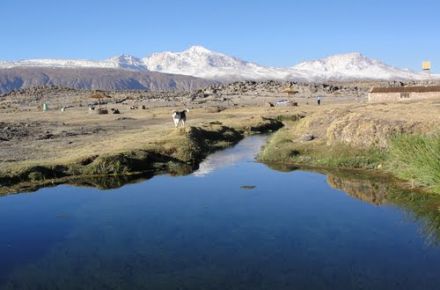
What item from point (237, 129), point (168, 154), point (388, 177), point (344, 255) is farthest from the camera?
point (237, 129)

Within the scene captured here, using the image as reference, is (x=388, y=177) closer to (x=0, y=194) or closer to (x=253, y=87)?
(x=0, y=194)

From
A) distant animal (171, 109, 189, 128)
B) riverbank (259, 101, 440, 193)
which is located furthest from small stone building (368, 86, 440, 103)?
distant animal (171, 109, 189, 128)

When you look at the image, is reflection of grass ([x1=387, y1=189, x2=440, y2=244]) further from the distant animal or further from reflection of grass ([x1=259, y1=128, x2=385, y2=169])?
the distant animal

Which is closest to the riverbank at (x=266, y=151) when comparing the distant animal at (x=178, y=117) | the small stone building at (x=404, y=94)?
the distant animal at (x=178, y=117)

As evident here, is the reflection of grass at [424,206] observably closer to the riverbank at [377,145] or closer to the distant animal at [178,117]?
the riverbank at [377,145]

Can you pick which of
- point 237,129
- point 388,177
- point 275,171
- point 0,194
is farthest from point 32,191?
point 237,129

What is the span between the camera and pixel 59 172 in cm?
3030

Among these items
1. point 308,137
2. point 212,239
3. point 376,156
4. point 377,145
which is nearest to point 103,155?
point 308,137

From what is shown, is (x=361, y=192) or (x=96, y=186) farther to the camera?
(x=96, y=186)

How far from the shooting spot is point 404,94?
197ft

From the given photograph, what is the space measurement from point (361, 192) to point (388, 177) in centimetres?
303

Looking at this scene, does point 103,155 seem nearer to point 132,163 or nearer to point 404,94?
point 132,163

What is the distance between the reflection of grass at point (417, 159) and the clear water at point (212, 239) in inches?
68.4

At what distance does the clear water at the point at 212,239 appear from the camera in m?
15.0
